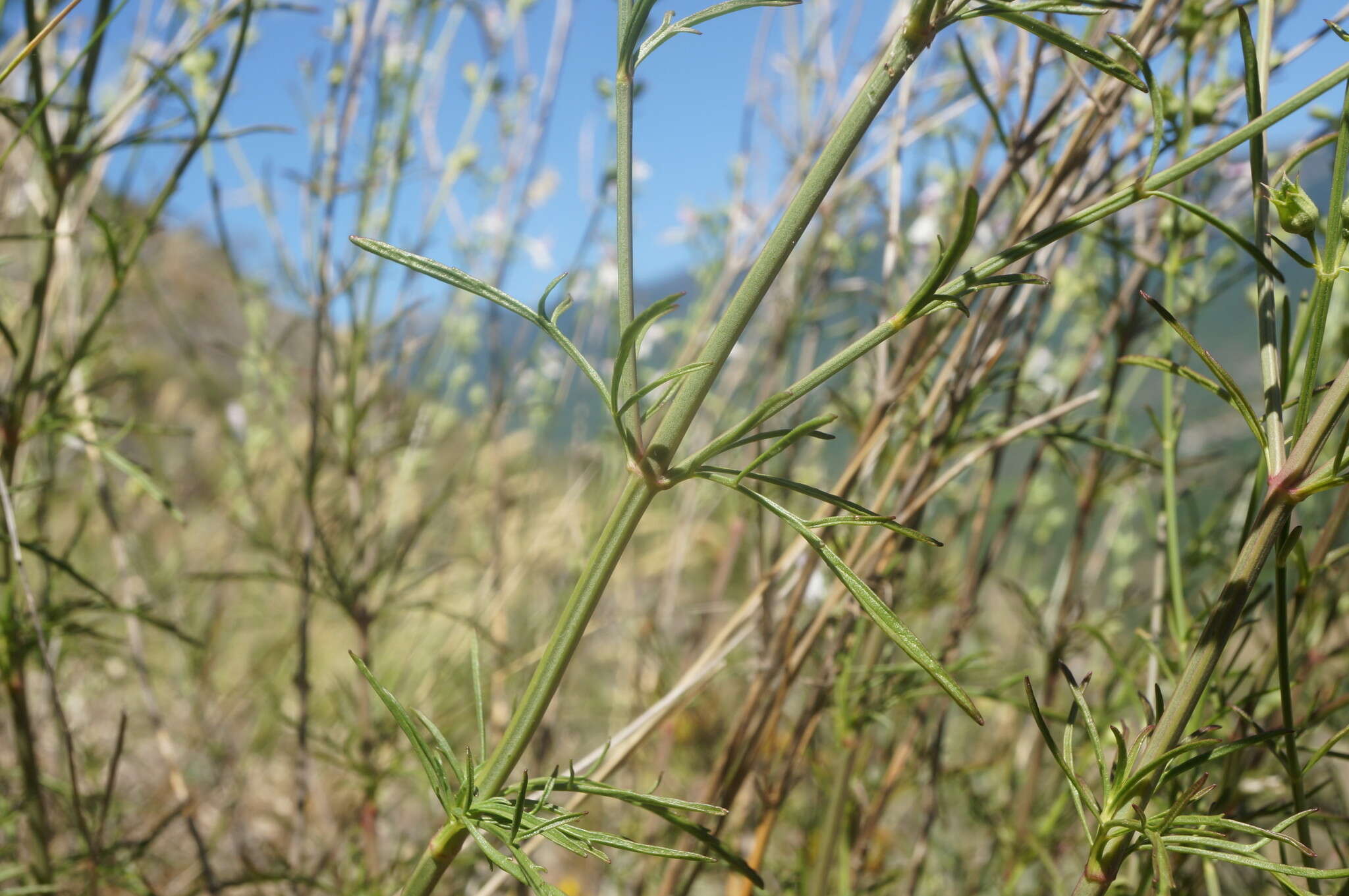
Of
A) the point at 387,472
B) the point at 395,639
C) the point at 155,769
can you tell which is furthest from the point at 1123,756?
the point at 155,769

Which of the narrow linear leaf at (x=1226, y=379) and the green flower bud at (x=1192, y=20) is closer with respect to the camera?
the narrow linear leaf at (x=1226, y=379)

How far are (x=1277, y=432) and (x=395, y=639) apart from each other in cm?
247

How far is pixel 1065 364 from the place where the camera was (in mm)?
1771

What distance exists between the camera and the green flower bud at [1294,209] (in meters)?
0.37

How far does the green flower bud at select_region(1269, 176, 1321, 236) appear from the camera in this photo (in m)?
0.37

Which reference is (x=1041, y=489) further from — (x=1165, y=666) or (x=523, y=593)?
(x=523, y=593)

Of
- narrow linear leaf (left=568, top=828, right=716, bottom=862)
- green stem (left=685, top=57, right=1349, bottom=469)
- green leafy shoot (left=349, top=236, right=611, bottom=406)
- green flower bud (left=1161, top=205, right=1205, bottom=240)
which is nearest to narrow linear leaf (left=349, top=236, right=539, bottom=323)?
green leafy shoot (left=349, top=236, right=611, bottom=406)

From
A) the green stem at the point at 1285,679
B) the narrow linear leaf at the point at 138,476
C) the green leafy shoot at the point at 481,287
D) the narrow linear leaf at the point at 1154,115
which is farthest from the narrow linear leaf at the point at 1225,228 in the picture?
the narrow linear leaf at the point at 138,476

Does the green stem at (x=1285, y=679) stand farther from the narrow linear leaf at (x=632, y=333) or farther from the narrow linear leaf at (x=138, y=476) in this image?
the narrow linear leaf at (x=138, y=476)

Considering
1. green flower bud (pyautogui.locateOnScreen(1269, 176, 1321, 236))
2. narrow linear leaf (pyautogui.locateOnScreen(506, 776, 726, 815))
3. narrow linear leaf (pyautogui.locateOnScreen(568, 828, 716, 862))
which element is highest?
green flower bud (pyautogui.locateOnScreen(1269, 176, 1321, 236))

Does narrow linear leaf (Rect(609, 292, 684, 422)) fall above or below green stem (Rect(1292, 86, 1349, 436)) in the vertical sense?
above

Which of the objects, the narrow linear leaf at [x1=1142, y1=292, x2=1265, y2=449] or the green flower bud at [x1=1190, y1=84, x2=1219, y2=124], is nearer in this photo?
the narrow linear leaf at [x1=1142, y1=292, x2=1265, y2=449]

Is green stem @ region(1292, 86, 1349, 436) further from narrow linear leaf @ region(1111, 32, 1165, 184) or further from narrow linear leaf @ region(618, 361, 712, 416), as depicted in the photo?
narrow linear leaf @ region(618, 361, 712, 416)

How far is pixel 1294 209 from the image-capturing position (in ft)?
1.23
